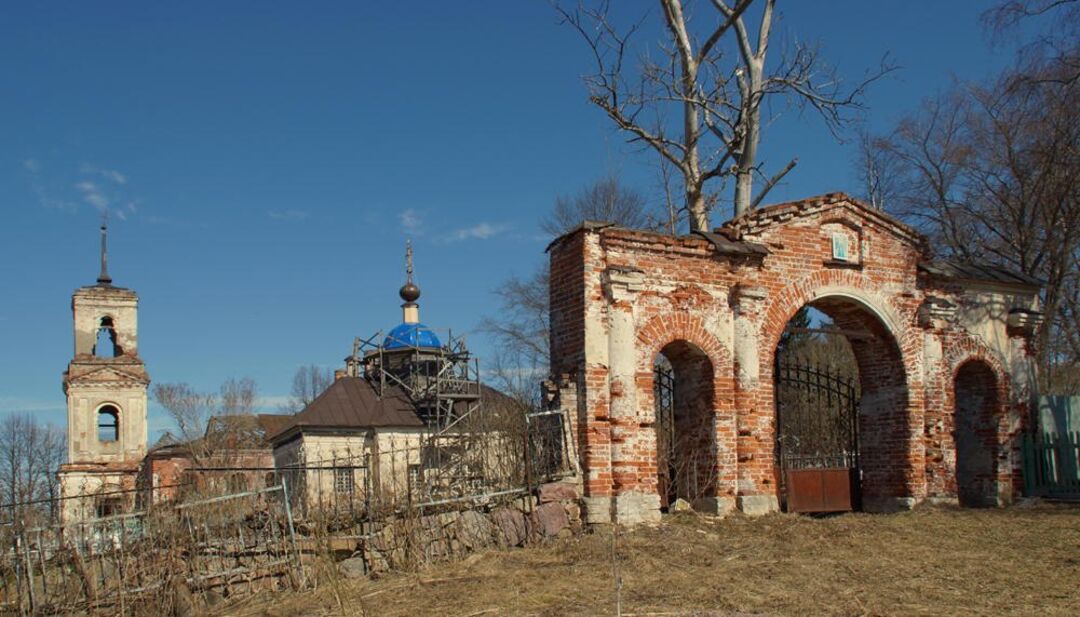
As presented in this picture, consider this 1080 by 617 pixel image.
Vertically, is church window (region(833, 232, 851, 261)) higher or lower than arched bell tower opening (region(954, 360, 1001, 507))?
higher

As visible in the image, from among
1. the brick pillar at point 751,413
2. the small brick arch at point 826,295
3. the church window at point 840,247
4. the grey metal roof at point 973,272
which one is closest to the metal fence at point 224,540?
the brick pillar at point 751,413

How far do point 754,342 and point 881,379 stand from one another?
271cm

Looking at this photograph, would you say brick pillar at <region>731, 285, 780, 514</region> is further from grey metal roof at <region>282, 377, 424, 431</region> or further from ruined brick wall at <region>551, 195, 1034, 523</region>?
grey metal roof at <region>282, 377, 424, 431</region>

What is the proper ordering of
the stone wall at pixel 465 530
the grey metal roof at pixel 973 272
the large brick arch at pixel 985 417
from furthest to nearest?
the large brick arch at pixel 985 417, the grey metal roof at pixel 973 272, the stone wall at pixel 465 530

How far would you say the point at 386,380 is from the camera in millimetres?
33281

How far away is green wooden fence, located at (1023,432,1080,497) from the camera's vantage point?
15.3 metres

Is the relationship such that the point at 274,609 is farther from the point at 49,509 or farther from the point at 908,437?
the point at 908,437

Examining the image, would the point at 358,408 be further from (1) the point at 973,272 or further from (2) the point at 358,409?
(1) the point at 973,272

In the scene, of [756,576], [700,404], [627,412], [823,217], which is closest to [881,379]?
[823,217]

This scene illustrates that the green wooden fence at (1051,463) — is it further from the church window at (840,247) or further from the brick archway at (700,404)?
the brick archway at (700,404)

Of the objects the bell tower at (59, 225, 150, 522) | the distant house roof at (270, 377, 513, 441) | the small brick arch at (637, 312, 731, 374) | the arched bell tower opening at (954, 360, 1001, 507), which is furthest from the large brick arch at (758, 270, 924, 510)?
the bell tower at (59, 225, 150, 522)

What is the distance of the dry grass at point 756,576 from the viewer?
8.61 metres

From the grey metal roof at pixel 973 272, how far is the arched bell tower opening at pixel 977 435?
4.21 ft

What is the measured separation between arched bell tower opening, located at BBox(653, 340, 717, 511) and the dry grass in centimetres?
78
